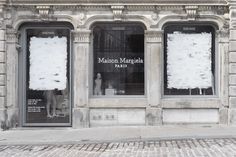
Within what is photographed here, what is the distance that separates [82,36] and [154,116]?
3.28 metres

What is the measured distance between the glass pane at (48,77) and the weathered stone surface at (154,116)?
97.8 inches

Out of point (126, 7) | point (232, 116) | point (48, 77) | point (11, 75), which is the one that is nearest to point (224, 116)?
point (232, 116)

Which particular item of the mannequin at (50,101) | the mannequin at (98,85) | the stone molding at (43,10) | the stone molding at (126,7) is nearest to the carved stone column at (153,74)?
the stone molding at (126,7)

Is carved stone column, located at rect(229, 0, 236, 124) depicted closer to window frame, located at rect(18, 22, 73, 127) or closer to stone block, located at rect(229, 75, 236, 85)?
stone block, located at rect(229, 75, 236, 85)

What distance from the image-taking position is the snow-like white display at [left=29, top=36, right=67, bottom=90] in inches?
587

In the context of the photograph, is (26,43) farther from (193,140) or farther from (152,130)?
(193,140)

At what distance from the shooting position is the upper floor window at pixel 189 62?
49.0ft

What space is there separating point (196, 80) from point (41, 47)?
4.95 m

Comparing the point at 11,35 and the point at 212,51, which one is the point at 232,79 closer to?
the point at 212,51

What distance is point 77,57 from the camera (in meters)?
14.7

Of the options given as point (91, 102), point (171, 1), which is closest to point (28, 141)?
point (91, 102)

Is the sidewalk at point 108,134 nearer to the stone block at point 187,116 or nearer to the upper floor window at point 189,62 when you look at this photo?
the stone block at point 187,116

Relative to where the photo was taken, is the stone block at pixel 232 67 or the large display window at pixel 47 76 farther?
the large display window at pixel 47 76

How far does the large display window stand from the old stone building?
0.03 meters
